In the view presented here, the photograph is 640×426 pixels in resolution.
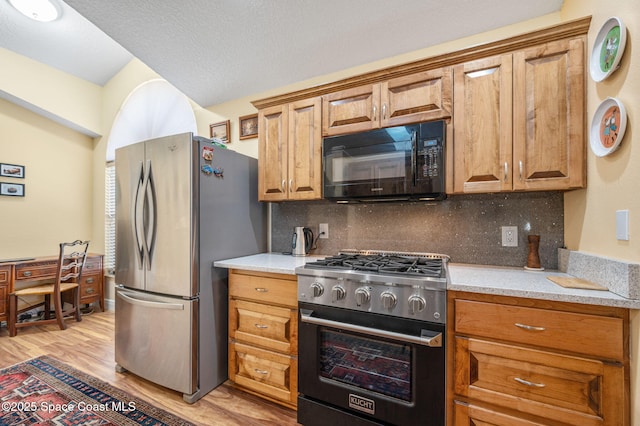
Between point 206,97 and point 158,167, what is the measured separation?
125 centimetres

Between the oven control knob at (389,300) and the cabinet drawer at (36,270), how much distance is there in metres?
4.13

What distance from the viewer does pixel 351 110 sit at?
6.52ft

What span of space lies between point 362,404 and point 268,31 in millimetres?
2578

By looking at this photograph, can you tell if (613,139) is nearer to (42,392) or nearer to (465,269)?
(465,269)

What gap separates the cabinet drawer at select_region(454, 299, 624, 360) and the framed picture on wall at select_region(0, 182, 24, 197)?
16.2 ft

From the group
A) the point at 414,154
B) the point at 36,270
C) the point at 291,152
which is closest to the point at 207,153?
the point at 291,152

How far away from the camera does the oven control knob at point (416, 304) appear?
53.5 inches

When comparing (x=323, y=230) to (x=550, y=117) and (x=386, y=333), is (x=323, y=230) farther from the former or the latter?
(x=550, y=117)

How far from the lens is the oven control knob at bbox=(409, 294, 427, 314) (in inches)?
53.5

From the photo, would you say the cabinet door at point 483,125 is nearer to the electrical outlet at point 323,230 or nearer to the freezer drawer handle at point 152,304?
Answer: the electrical outlet at point 323,230

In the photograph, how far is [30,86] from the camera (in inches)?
135

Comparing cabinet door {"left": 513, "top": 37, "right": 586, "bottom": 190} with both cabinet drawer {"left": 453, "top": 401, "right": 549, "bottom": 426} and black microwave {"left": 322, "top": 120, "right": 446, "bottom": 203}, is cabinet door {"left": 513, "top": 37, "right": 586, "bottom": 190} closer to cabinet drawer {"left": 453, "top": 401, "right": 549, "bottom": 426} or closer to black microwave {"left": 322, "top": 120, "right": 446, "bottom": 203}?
black microwave {"left": 322, "top": 120, "right": 446, "bottom": 203}

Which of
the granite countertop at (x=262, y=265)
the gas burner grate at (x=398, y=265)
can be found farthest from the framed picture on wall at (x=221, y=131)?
the gas burner grate at (x=398, y=265)

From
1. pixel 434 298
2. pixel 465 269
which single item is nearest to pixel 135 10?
pixel 434 298
